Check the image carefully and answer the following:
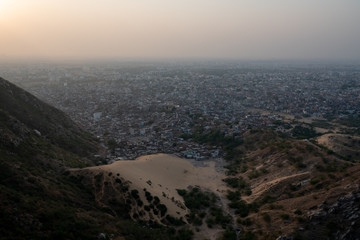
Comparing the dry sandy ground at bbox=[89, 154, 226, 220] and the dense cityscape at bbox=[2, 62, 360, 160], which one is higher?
the dense cityscape at bbox=[2, 62, 360, 160]

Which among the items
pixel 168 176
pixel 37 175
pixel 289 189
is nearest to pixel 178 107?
pixel 168 176

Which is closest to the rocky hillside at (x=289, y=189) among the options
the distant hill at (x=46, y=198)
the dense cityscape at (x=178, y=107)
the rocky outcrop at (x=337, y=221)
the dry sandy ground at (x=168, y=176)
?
the rocky outcrop at (x=337, y=221)

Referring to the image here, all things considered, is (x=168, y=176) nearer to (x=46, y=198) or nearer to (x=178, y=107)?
(x=46, y=198)

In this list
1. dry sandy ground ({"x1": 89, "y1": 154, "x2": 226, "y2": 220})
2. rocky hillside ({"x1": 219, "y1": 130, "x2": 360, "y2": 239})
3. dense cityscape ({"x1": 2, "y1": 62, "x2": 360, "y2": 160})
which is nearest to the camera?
rocky hillside ({"x1": 219, "y1": 130, "x2": 360, "y2": 239})

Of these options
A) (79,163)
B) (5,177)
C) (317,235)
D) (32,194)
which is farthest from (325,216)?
(79,163)

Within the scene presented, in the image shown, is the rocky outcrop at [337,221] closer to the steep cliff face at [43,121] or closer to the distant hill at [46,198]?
the distant hill at [46,198]

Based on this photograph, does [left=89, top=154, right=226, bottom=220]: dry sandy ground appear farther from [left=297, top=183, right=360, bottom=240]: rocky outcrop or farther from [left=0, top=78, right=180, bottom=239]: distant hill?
[left=297, top=183, right=360, bottom=240]: rocky outcrop

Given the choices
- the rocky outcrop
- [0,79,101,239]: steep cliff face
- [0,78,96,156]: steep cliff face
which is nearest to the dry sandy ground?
[0,79,101,239]: steep cliff face

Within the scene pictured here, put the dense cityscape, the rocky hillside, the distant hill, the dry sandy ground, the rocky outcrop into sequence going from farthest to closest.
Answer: the dense cityscape
the dry sandy ground
the rocky hillside
the rocky outcrop
the distant hill

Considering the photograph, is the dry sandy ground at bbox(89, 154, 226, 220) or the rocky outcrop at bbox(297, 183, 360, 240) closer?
the rocky outcrop at bbox(297, 183, 360, 240)

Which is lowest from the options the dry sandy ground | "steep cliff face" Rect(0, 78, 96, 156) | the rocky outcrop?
the dry sandy ground
